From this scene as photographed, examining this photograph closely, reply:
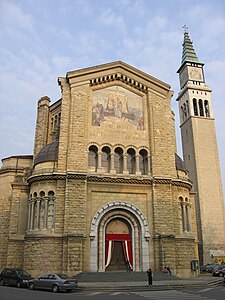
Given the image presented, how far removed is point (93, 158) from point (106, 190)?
3432 mm

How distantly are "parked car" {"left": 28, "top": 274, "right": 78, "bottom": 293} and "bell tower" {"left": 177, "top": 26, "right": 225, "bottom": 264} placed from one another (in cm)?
3470

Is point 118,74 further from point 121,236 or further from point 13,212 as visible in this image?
point 13,212

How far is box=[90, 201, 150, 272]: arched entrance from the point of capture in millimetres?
25703

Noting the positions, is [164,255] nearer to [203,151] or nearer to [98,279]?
[98,279]

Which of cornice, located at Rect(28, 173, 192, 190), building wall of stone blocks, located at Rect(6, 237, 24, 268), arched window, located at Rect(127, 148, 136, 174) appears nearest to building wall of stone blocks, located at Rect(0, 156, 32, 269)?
building wall of stone blocks, located at Rect(6, 237, 24, 268)

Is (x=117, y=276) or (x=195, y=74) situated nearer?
(x=117, y=276)

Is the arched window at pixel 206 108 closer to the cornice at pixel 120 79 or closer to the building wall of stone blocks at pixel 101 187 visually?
the building wall of stone blocks at pixel 101 187

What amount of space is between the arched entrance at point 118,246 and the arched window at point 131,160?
477 centimetres

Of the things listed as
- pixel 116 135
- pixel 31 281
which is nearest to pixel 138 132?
pixel 116 135

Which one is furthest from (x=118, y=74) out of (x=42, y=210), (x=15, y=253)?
(x=15, y=253)

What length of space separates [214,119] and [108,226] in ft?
132

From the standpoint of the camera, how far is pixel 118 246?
26.8 m

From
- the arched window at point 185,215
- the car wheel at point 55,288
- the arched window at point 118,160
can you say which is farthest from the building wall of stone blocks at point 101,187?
the car wheel at point 55,288

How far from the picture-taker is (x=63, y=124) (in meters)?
28.2
